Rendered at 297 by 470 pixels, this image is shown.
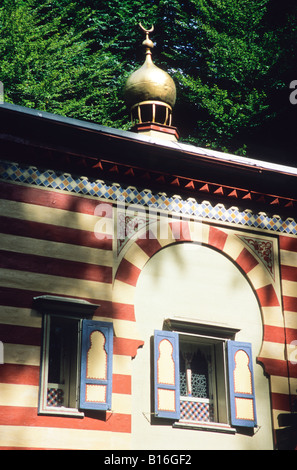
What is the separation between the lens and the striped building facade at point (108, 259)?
1113 cm

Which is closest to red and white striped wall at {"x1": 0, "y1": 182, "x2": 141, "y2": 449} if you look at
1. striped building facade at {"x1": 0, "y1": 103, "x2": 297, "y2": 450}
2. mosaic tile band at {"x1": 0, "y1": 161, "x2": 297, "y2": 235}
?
striped building facade at {"x1": 0, "y1": 103, "x2": 297, "y2": 450}

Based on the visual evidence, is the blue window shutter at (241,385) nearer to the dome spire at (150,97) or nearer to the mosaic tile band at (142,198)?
the mosaic tile band at (142,198)

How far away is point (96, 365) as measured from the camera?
11.5 meters

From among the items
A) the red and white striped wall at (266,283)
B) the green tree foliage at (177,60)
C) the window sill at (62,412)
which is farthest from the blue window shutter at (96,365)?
the green tree foliage at (177,60)

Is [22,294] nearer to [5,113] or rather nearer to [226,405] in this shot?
[5,113]

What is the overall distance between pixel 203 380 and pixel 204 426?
922mm

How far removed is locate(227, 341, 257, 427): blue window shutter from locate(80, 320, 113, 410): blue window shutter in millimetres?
2144

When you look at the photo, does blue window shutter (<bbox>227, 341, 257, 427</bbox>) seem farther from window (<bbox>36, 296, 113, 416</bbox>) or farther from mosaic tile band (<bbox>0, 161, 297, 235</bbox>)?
mosaic tile band (<bbox>0, 161, 297, 235</bbox>)

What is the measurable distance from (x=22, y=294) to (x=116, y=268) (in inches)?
67.1

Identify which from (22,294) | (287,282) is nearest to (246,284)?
(287,282)

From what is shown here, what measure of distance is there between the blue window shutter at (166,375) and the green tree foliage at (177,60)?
12.8 m

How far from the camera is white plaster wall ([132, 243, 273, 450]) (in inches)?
464

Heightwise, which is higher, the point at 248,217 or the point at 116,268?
the point at 248,217

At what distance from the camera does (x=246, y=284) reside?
13.4m
